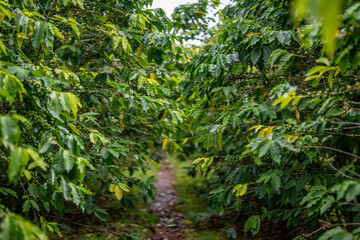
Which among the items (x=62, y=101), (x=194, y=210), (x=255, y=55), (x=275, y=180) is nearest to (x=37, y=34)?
(x=62, y=101)

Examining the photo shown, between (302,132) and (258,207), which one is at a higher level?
(302,132)

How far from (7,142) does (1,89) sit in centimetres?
35

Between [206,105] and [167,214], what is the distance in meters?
3.26

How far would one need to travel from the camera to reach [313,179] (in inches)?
86.9

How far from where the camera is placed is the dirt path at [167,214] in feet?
14.8

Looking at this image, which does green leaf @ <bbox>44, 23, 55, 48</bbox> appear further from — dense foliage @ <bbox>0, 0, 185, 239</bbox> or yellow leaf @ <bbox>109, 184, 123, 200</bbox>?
yellow leaf @ <bbox>109, 184, 123, 200</bbox>

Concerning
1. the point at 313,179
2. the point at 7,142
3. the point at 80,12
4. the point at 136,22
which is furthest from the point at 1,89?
the point at 313,179

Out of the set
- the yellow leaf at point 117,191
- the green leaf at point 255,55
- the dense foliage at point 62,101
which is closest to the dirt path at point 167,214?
the dense foliage at point 62,101

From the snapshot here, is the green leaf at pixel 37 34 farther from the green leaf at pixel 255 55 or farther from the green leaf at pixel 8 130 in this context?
the green leaf at pixel 255 55

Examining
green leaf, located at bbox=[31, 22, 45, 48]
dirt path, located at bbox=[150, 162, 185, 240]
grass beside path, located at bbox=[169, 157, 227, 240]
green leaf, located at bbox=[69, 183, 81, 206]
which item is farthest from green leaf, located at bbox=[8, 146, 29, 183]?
grass beside path, located at bbox=[169, 157, 227, 240]

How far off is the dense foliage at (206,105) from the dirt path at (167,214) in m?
1.46

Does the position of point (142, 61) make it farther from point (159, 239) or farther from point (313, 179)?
point (159, 239)

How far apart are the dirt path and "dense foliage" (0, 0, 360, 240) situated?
1.46m

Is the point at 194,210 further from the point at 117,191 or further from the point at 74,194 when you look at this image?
the point at 74,194
